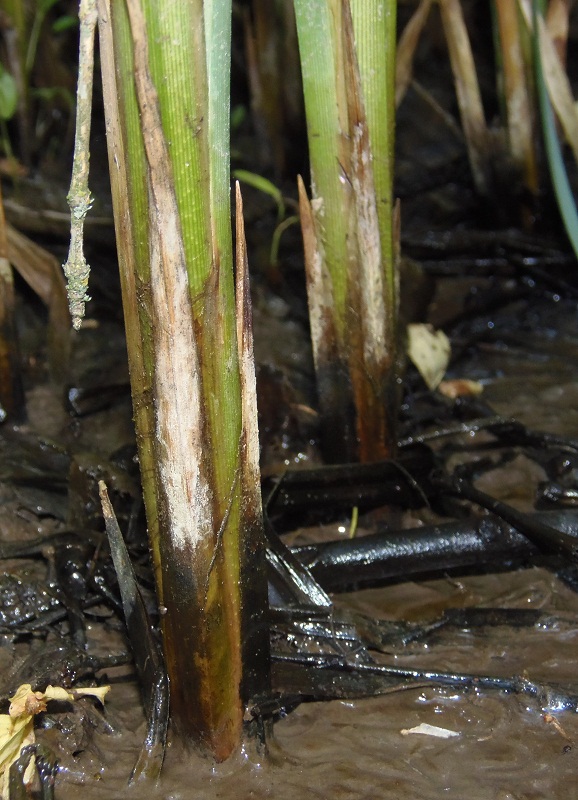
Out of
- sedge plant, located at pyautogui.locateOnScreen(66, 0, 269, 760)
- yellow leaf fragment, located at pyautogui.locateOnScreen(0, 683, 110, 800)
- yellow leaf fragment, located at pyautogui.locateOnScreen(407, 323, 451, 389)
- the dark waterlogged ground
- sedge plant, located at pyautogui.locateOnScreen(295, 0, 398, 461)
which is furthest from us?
yellow leaf fragment, located at pyautogui.locateOnScreen(407, 323, 451, 389)

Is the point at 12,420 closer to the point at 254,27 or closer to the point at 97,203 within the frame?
the point at 97,203

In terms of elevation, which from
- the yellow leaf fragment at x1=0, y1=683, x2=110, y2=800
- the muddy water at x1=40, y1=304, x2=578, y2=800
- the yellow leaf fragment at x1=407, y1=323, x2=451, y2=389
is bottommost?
the muddy water at x1=40, y1=304, x2=578, y2=800

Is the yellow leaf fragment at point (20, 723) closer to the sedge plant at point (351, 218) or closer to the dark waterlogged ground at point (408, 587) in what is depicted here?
the dark waterlogged ground at point (408, 587)

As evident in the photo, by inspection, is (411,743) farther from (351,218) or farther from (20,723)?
(351,218)

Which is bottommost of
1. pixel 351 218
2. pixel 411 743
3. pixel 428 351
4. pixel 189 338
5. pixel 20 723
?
pixel 411 743

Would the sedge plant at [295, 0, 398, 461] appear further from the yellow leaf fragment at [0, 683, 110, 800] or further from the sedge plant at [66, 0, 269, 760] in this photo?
the yellow leaf fragment at [0, 683, 110, 800]

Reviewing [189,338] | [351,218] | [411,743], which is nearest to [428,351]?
[351,218]

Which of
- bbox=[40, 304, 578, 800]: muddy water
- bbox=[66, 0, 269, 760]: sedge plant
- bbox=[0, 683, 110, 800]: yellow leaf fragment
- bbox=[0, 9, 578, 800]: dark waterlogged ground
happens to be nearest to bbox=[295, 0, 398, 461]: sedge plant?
bbox=[0, 9, 578, 800]: dark waterlogged ground

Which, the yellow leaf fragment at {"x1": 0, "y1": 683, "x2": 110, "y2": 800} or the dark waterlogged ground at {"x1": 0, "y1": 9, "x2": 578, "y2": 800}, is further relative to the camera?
the dark waterlogged ground at {"x1": 0, "y1": 9, "x2": 578, "y2": 800}

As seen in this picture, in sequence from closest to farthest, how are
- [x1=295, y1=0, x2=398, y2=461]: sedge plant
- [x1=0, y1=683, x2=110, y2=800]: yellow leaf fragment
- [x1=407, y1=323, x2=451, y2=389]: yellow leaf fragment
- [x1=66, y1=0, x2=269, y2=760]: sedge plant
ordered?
1. [x1=66, y1=0, x2=269, y2=760]: sedge plant
2. [x1=0, y1=683, x2=110, y2=800]: yellow leaf fragment
3. [x1=295, y1=0, x2=398, y2=461]: sedge plant
4. [x1=407, y1=323, x2=451, y2=389]: yellow leaf fragment
